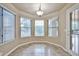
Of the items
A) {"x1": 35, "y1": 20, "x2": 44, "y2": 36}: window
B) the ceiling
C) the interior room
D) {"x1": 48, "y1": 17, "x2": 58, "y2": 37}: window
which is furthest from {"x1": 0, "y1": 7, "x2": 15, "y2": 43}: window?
{"x1": 48, "y1": 17, "x2": 58, "y2": 37}: window

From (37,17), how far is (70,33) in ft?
2.28

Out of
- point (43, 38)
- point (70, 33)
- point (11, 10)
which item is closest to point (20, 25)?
point (11, 10)

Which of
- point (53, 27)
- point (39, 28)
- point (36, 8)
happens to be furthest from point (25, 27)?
point (53, 27)

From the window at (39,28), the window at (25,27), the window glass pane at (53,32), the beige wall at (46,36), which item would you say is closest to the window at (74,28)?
the beige wall at (46,36)

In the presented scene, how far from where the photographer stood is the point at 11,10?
2346mm

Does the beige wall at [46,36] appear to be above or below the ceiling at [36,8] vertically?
below

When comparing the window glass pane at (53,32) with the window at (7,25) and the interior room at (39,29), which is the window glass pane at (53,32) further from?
the window at (7,25)

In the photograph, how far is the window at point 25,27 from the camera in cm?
246

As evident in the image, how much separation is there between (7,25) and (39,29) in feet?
2.08

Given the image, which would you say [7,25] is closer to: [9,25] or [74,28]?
[9,25]

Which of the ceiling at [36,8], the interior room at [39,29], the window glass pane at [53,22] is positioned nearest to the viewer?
the ceiling at [36,8]

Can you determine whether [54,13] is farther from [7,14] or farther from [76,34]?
[7,14]

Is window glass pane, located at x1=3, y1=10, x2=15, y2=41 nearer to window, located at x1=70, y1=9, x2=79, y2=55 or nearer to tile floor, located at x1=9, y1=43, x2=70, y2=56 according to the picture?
tile floor, located at x1=9, y1=43, x2=70, y2=56

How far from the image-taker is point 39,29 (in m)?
2.45
